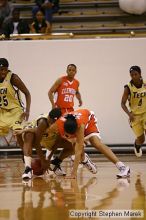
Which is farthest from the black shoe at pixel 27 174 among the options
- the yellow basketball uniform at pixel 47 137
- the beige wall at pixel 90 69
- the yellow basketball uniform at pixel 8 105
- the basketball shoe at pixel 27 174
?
the beige wall at pixel 90 69

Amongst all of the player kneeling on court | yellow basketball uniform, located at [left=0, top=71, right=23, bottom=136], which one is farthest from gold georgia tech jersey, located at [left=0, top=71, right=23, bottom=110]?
the player kneeling on court

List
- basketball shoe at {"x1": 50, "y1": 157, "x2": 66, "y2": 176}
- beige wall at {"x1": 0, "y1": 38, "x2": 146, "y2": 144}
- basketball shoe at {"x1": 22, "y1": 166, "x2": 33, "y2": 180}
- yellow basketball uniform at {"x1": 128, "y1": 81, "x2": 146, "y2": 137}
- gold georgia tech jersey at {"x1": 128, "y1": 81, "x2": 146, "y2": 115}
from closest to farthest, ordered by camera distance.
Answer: basketball shoe at {"x1": 22, "y1": 166, "x2": 33, "y2": 180} → basketball shoe at {"x1": 50, "y1": 157, "x2": 66, "y2": 176} → gold georgia tech jersey at {"x1": 128, "y1": 81, "x2": 146, "y2": 115} → yellow basketball uniform at {"x1": 128, "y1": 81, "x2": 146, "y2": 137} → beige wall at {"x1": 0, "y1": 38, "x2": 146, "y2": 144}

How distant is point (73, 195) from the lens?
6.19m

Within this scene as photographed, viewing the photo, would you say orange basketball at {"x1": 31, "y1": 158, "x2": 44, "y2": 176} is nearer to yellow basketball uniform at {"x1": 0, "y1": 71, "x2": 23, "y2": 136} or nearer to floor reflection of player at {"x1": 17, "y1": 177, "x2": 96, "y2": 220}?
floor reflection of player at {"x1": 17, "y1": 177, "x2": 96, "y2": 220}

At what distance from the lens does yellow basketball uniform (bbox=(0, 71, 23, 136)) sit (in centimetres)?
866

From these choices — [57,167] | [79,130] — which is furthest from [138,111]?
[79,130]

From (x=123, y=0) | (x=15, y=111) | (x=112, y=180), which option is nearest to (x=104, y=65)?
(x=123, y=0)

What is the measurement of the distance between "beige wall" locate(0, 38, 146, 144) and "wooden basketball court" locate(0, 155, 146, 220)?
411cm

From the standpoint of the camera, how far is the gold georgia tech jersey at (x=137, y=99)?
34.1ft

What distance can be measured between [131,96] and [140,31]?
4340mm

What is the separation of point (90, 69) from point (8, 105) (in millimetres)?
4841

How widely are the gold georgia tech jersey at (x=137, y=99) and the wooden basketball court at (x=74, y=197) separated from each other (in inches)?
62.8

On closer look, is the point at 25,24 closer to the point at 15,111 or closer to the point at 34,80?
the point at 34,80

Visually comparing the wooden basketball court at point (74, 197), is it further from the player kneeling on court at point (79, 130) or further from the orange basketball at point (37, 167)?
the player kneeling on court at point (79, 130)
